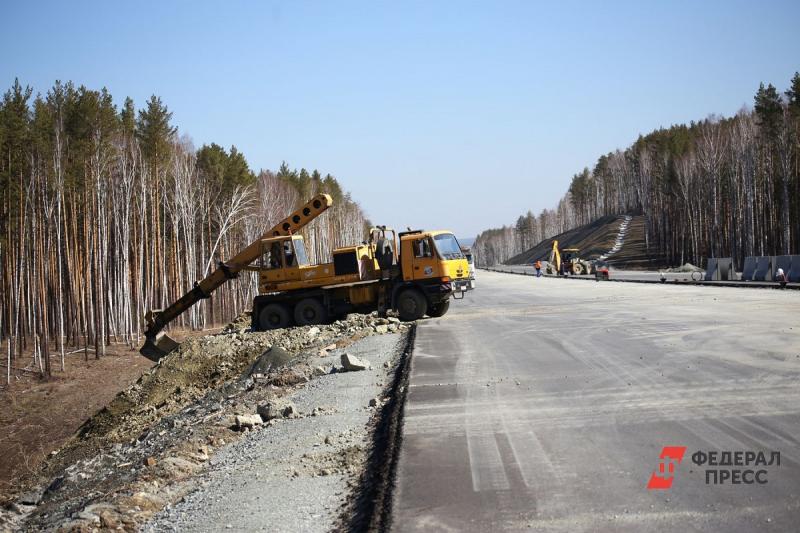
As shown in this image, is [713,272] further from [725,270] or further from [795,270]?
[795,270]

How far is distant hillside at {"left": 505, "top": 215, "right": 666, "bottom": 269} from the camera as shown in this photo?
3349 inches

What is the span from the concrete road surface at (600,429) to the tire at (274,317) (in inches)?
325

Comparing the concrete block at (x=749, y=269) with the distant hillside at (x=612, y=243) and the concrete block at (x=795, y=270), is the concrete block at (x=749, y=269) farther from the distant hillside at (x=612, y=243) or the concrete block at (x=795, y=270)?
the distant hillside at (x=612, y=243)

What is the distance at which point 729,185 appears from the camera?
66000mm

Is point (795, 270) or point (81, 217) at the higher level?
point (81, 217)

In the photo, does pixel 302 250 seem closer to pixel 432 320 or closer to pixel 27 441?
pixel 432 320

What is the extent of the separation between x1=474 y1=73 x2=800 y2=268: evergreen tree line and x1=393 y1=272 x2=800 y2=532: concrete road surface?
41071 millimetres

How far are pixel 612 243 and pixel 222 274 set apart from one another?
279 feet

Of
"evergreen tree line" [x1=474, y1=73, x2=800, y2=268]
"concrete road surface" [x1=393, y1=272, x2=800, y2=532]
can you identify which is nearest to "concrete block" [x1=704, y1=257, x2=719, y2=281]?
"evergreen tree line" [x1=474, y1=73, x2=800, y2=268]

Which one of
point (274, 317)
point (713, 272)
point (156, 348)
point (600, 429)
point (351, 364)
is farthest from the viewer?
point (713, 272)

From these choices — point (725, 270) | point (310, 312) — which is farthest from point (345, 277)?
point (725, 270)

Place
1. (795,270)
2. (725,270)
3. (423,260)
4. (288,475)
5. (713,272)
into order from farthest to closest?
(713,272) → (725,270) → (795,270) → (423,260) → (288,475)

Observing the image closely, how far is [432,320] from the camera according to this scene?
22062 millimetres

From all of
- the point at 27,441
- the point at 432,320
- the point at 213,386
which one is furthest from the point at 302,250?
the point at 27,441
